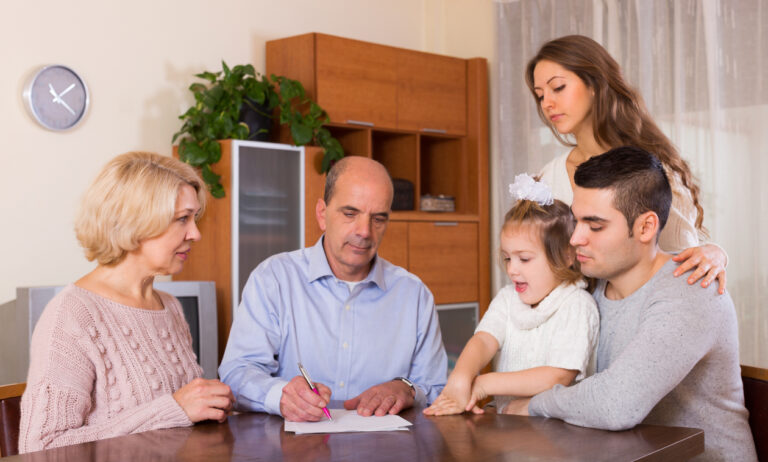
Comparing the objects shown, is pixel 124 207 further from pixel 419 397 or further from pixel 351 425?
pixel 419 397

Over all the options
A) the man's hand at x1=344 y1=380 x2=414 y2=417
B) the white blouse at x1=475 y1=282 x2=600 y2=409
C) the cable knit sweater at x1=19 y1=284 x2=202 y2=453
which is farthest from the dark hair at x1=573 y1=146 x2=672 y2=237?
the cable knit sweater at x1=19 y1=284 x2=202 y2=453

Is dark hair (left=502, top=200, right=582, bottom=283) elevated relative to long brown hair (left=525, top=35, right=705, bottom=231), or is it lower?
lower

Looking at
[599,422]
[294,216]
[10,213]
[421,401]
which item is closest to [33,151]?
[10,213]

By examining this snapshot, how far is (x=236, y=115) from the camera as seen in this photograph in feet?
13.7

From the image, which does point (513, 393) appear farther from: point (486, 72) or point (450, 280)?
point (486, 72)

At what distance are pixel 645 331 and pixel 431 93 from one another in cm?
348

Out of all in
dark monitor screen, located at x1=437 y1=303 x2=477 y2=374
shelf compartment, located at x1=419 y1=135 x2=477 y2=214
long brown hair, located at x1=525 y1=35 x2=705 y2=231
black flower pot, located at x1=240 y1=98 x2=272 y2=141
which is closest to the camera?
long brown hair, located at x1=525 y1=35 x2=705 y2=231

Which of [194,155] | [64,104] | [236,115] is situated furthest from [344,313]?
[64,104]

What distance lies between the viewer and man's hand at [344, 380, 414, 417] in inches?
75.9

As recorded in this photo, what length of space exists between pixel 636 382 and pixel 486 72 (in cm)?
383

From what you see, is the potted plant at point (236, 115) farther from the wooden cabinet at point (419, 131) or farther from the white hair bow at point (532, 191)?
the white hair bow at point (532, 191)

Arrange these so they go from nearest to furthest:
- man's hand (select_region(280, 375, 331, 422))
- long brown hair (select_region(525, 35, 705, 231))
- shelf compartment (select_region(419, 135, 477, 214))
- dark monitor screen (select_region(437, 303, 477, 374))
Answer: man's hand (select_region(280, 375, 331, 422)) → long brown hair (select_region(525, 35, 705, 231)) → dark monitor screen (select_region(437, 303, 477, 374)) → shelf compartment (select_region(419, 135, 477, 214))

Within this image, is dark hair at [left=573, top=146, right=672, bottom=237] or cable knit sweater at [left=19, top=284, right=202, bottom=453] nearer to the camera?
cable knit sweater at [left=19, top=284, right=202, bottom=453]

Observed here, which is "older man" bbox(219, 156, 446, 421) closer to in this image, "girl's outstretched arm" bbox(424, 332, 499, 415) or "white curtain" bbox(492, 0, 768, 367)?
"girl's outstretched arm" bbox(424, 332, 499, 415)
